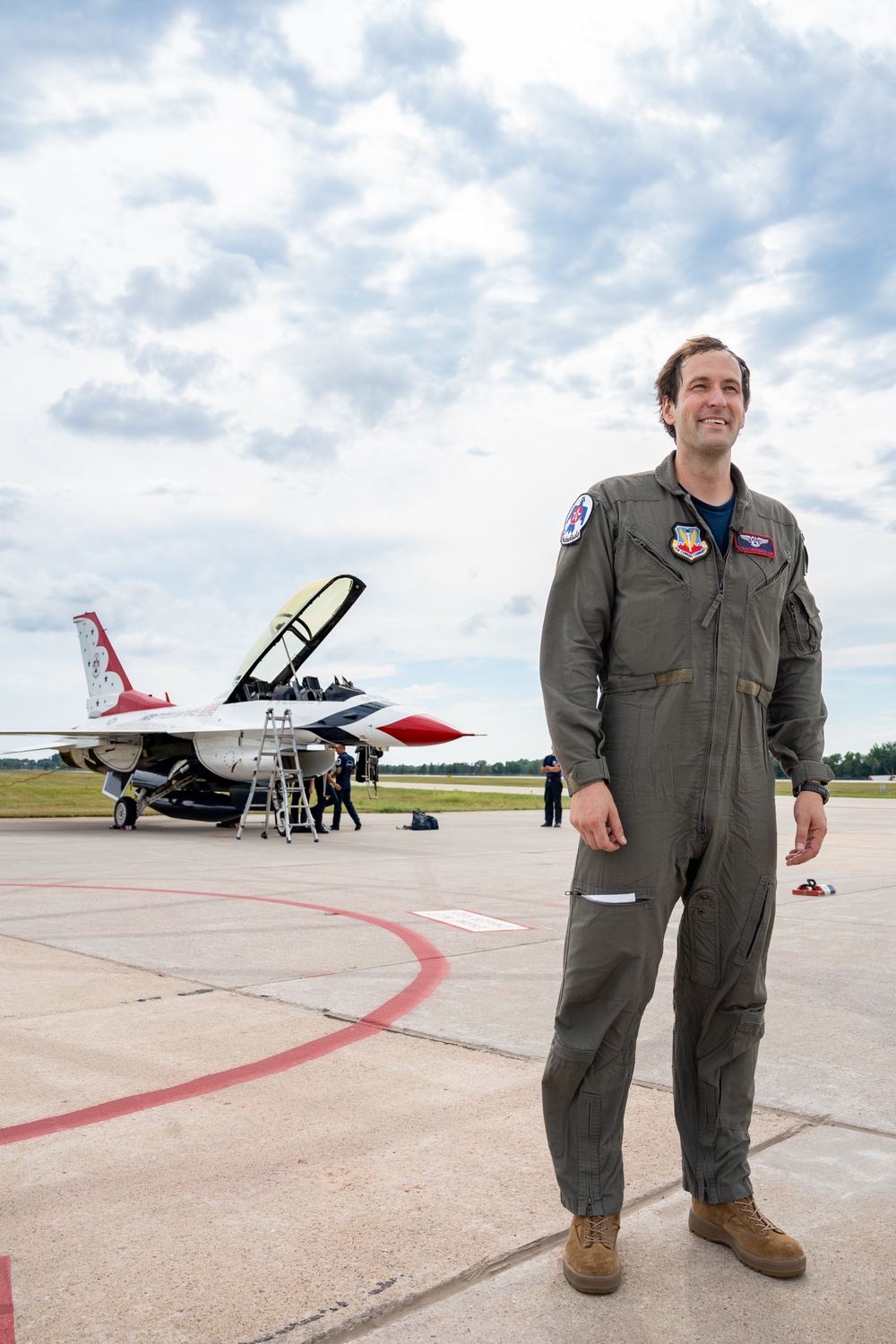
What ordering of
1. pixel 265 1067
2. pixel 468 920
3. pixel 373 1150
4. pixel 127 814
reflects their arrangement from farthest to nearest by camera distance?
pixel 127 814
pixel 468 920
pixel 265 1067
pixel 373 1150

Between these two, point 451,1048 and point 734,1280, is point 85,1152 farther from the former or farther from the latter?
point 734,1280

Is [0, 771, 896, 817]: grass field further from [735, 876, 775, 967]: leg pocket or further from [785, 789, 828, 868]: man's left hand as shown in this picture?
[735, 876, 775, 967]: leg pocket

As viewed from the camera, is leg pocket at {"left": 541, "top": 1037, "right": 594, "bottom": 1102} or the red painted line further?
leg pocket at {"left": 541, "top": 1037, "right": 594, "bottom": 1102}

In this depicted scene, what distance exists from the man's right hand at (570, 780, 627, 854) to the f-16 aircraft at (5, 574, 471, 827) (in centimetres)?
1441

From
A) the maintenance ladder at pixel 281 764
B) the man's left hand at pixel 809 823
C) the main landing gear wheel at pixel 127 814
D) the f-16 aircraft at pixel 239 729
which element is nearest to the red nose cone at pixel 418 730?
the f-16 aircraft at pixel 239 729

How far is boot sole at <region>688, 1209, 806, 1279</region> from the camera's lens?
230cm

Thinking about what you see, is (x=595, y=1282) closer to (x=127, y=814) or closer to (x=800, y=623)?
(x=800, y=623)

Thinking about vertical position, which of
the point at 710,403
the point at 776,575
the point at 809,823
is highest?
the point at 710,403

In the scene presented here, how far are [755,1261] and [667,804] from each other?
110 cm

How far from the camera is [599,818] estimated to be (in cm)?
244

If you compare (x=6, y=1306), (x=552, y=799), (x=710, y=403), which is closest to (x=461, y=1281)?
(x=6, y=1306)

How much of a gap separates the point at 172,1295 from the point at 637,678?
183 cm

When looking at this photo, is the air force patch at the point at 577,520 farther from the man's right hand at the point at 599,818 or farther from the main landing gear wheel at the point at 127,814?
the main landing gear wheel at the point at 127,814

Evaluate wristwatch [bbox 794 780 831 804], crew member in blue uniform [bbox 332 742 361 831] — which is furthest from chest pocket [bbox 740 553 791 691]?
crew member in blue uniform [bbox 332 742 361 831]
